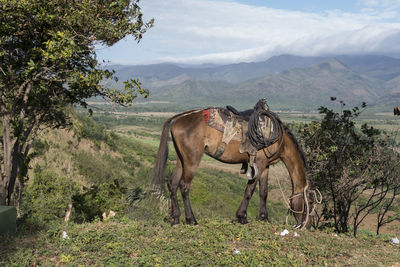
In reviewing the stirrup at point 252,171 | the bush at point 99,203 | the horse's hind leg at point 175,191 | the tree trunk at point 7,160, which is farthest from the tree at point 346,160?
the tree trunk at point 7,160

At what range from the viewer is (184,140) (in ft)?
27.7

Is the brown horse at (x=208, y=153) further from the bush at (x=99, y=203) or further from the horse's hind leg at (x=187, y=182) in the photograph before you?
the bush at (x=99, y=203)

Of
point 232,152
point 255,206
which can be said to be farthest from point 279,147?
point 255,206

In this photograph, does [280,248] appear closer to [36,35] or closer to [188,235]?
[188,235]

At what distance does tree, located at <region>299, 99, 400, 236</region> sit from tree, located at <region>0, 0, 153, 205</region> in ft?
21.9

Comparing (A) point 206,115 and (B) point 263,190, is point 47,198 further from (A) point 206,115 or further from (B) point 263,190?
(B) point 263,190

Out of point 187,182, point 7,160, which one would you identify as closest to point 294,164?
point 187,182

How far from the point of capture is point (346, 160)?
468 inches

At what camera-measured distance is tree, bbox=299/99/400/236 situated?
11.4 m

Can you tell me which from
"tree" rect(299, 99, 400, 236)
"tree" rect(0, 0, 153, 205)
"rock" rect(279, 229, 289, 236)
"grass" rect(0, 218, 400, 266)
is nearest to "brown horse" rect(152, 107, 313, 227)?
"grass" rect(0, 218, 400, 266)

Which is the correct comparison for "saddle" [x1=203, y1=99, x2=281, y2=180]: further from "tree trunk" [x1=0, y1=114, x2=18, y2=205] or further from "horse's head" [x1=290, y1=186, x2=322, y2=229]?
"tree trunk" [x1=0, y1=114, x2=18, y2=205]

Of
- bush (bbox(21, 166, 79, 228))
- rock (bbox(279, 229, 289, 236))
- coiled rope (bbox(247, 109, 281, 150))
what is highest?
coiled rope (bbox(247, 109, 281, 150))

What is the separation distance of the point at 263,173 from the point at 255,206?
2076 centimetres

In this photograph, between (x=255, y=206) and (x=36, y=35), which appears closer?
(x=36, y=35)
